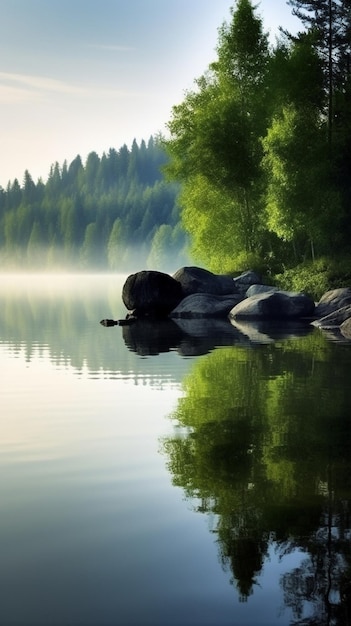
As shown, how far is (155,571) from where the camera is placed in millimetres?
5723

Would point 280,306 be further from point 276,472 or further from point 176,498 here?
point 176,498

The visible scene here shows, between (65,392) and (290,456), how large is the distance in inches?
244

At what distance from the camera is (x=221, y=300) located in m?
36.3

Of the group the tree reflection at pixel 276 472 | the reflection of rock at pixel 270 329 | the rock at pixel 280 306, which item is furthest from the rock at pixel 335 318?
the tree reflection at pixel 276 472

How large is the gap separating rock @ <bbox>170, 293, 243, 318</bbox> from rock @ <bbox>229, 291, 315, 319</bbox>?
2.59 metres

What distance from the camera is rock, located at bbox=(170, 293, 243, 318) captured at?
35188 millimetres

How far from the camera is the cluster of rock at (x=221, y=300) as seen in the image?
1266 inches

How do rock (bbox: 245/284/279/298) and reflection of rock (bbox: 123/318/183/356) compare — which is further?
rock (bbox: 245/284/279/298)

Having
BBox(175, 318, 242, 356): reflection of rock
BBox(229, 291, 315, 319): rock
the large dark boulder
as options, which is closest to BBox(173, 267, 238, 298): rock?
the large dark boulder

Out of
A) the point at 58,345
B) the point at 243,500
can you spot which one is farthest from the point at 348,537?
the point at 58,345

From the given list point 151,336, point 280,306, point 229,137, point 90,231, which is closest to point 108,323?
point 151,336

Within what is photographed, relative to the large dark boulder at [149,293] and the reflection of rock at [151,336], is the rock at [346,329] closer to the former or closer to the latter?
the reflection of rock at [151,336]

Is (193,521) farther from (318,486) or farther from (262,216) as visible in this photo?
(262,216)

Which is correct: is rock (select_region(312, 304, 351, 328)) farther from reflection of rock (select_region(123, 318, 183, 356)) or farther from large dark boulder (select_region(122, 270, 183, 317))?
large dark boulder (select_region(122, 270, 183, 317))
